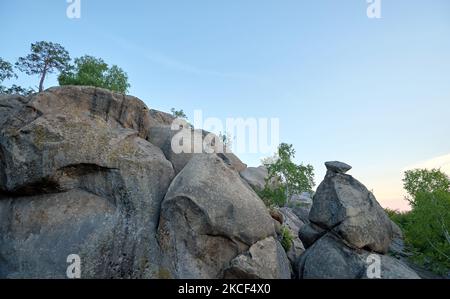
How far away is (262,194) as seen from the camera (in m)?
28.6

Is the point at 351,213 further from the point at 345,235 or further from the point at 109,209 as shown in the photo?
the point at 109,209

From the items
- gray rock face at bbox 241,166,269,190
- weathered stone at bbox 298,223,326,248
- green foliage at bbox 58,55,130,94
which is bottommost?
weathered stone at bbox 298,223,326,248

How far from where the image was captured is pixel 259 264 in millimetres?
16641

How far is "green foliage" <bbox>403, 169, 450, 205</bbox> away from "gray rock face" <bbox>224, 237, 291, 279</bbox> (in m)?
16.4

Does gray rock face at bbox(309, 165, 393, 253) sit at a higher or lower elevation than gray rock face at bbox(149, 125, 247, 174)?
lower

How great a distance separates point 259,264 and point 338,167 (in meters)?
10.3

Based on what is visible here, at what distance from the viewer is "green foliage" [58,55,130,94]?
39.4m

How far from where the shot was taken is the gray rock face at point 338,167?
22.2 m

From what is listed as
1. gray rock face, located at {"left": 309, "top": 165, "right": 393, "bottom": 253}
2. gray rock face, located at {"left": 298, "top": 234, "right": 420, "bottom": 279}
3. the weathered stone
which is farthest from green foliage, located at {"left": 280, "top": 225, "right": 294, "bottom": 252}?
gray rock face, located at {"left": 298, "top": 234, "right": 420, "bottom": 279}

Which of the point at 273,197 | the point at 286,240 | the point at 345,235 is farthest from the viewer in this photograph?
the point at 273,197

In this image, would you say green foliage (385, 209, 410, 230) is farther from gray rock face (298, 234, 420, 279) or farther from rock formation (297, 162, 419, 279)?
gray rock face (298, 234, 420, 279)

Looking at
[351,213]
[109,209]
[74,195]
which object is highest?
[74,195]

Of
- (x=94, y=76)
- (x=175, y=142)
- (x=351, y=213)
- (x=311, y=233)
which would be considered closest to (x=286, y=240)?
(x=311, y=233)

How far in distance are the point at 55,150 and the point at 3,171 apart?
3.71 m
